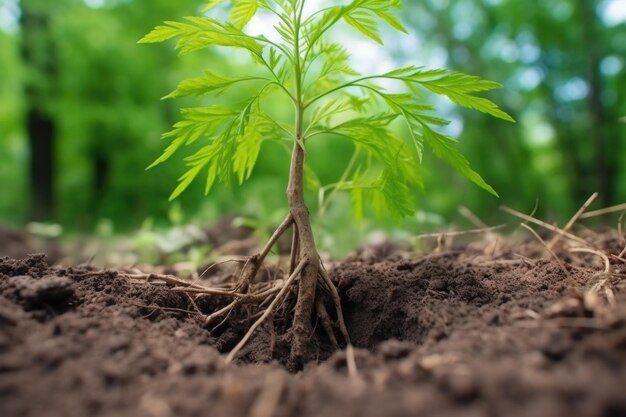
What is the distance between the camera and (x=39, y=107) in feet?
33.0

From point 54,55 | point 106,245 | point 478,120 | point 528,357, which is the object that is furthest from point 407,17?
point 528,357

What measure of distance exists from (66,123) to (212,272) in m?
10.0

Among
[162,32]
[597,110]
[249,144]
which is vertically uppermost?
[597,110]

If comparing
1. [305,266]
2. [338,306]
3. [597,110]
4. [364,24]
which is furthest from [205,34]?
[597,110]

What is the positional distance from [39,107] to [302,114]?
10.0m

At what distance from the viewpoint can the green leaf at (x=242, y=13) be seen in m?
1.83

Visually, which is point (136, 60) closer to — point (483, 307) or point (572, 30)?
point (572, 30)

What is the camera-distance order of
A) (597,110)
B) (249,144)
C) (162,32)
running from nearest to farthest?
(162,32) → (249,144) → (597,110)

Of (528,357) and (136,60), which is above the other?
(136,60)

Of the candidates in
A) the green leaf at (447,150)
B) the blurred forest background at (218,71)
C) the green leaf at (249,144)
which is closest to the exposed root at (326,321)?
the green leaf at (249,144)

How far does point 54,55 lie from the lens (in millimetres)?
10625

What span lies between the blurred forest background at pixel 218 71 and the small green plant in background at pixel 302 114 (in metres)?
6.71

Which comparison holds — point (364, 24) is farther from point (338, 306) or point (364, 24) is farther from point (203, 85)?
point (338, 306)

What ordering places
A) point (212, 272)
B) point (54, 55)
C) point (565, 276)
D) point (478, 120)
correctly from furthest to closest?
1. point (478, 120)
2. point (54, 55)
3. point (212, 272)
4. point (565, 276)
